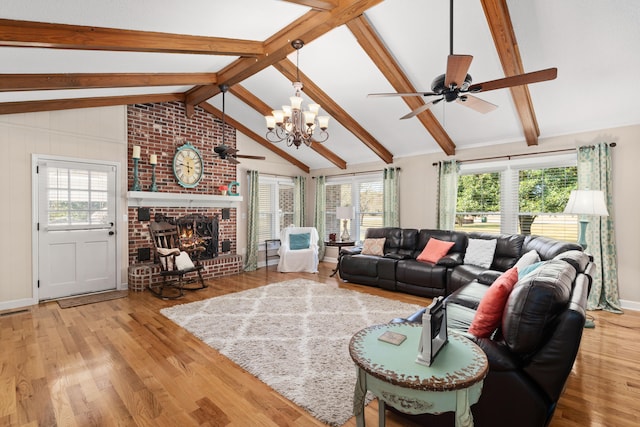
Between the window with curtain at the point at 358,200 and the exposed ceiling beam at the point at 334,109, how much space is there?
0.77 m

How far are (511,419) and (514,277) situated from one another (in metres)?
0.80

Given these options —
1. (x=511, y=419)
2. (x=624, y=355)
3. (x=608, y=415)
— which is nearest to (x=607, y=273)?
(x=624, y=355)

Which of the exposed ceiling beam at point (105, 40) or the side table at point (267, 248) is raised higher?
the exposed ceiling beam at point (105, 40)

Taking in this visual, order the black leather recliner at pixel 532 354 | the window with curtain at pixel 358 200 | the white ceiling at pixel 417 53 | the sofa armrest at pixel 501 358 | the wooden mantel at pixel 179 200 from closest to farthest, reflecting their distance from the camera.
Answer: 1. the black leather recliner at pixel 532 354
2. the sofa armrest at pixel 501 358
3. the white ceiling at pixel 417 53
4. the wooden mantel at pixel 179 200
5. the window with curtain at pixel 358 200

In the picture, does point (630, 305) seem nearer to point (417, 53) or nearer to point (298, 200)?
point (417, 53)

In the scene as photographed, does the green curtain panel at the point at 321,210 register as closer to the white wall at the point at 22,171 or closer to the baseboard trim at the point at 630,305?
the white wall at the point at 22,171

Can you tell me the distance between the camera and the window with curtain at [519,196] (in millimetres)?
4582

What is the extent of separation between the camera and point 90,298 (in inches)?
175

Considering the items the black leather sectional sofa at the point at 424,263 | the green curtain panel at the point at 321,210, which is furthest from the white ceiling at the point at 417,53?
the green curtain panel at the point at 321,210

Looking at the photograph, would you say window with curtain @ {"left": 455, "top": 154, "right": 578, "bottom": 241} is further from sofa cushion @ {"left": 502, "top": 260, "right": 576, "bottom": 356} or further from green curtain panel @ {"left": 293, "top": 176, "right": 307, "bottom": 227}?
sofa cushion @ {"left": 502, "top": 260, "right": 576, "bottom": 356}

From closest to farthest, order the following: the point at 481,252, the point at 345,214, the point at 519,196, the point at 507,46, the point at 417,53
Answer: the point at 507,46 → the point at 417,53 → the point at 481,252 → the point at 519,196 → the point at 345,214

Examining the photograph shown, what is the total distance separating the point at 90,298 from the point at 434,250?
5.18 m

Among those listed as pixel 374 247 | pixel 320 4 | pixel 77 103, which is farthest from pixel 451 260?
pixel 77 103

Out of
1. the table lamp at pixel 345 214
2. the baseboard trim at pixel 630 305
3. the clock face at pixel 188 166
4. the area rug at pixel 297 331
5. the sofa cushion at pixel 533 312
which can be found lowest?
the area rug at pixel 297 331
